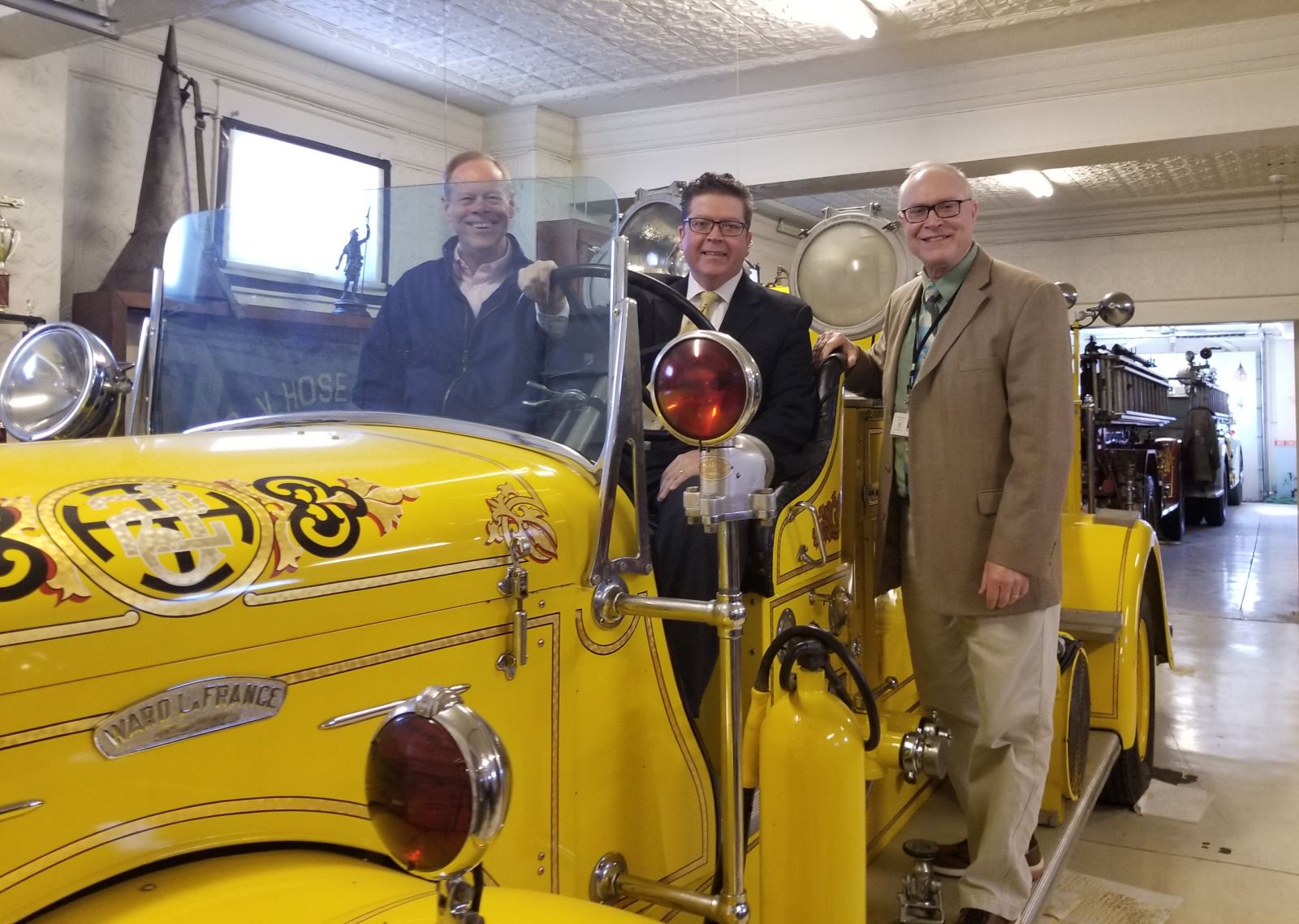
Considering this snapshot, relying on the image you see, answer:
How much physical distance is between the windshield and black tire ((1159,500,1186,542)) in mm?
13008

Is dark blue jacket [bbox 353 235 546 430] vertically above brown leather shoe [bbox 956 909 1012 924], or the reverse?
dark blue jacket [bbox 353 235 546 430]

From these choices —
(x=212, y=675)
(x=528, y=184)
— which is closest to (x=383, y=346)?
(x=528, y=184)

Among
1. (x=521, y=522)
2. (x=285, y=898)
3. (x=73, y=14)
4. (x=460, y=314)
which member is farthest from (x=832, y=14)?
(x=285, y=898)

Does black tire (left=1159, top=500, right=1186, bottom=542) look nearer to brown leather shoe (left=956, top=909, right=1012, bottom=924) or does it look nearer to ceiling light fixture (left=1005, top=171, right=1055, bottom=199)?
ceiling light fixture (left=1005, top=171, right=1055, bottom=199)

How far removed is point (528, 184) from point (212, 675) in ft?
3.03

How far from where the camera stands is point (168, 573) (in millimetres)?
1098

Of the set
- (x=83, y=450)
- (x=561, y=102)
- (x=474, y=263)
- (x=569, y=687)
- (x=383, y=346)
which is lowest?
(x=569, y=687)

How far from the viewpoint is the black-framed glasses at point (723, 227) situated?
2.48m

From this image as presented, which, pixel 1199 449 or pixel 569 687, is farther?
pixel 1199 449

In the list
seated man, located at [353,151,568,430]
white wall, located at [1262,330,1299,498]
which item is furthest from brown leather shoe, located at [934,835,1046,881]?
white wall, located at [1262,330,1299,498]

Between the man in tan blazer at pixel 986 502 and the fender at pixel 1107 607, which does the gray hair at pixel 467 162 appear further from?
the fender at pixel 1107 607

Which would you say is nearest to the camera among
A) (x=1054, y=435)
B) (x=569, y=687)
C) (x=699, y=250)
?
(x=569, y=687)

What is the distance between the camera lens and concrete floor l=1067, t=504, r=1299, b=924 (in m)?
3.09

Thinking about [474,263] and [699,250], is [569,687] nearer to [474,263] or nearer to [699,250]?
[474,263]
